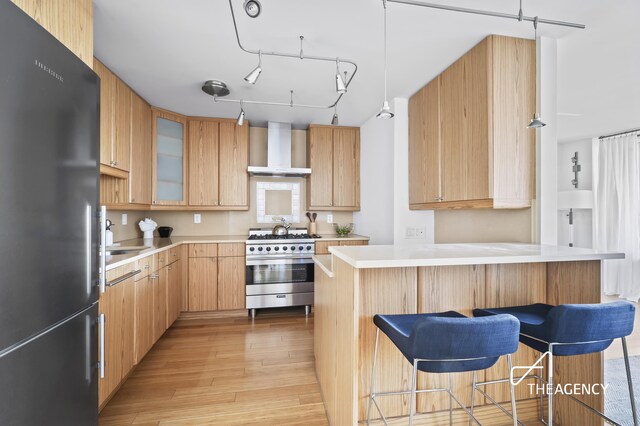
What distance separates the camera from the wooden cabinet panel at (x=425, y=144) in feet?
7.66

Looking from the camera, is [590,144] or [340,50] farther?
[590,144]

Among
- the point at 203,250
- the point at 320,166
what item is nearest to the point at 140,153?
the point at 203,250

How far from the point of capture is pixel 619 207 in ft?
13.2

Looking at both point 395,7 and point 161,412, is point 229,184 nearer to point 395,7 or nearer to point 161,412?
point 161,412

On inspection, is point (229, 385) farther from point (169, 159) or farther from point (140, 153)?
point (169, 159)

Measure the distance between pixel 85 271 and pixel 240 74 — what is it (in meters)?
1.88

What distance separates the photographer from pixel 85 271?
1.15 m

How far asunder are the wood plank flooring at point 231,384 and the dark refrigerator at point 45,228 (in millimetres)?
609

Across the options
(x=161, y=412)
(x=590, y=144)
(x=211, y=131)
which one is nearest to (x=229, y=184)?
(x=211, y=131)

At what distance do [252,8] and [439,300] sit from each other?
1879mm

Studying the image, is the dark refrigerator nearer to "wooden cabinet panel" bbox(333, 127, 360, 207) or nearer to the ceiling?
the ceiling

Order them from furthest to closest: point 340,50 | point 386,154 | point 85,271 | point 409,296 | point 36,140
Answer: point 386,154 → point 340,50 → point 409,296 → point 85,271 → point 36,140

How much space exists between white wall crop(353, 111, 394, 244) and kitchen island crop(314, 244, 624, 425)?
134 cm
